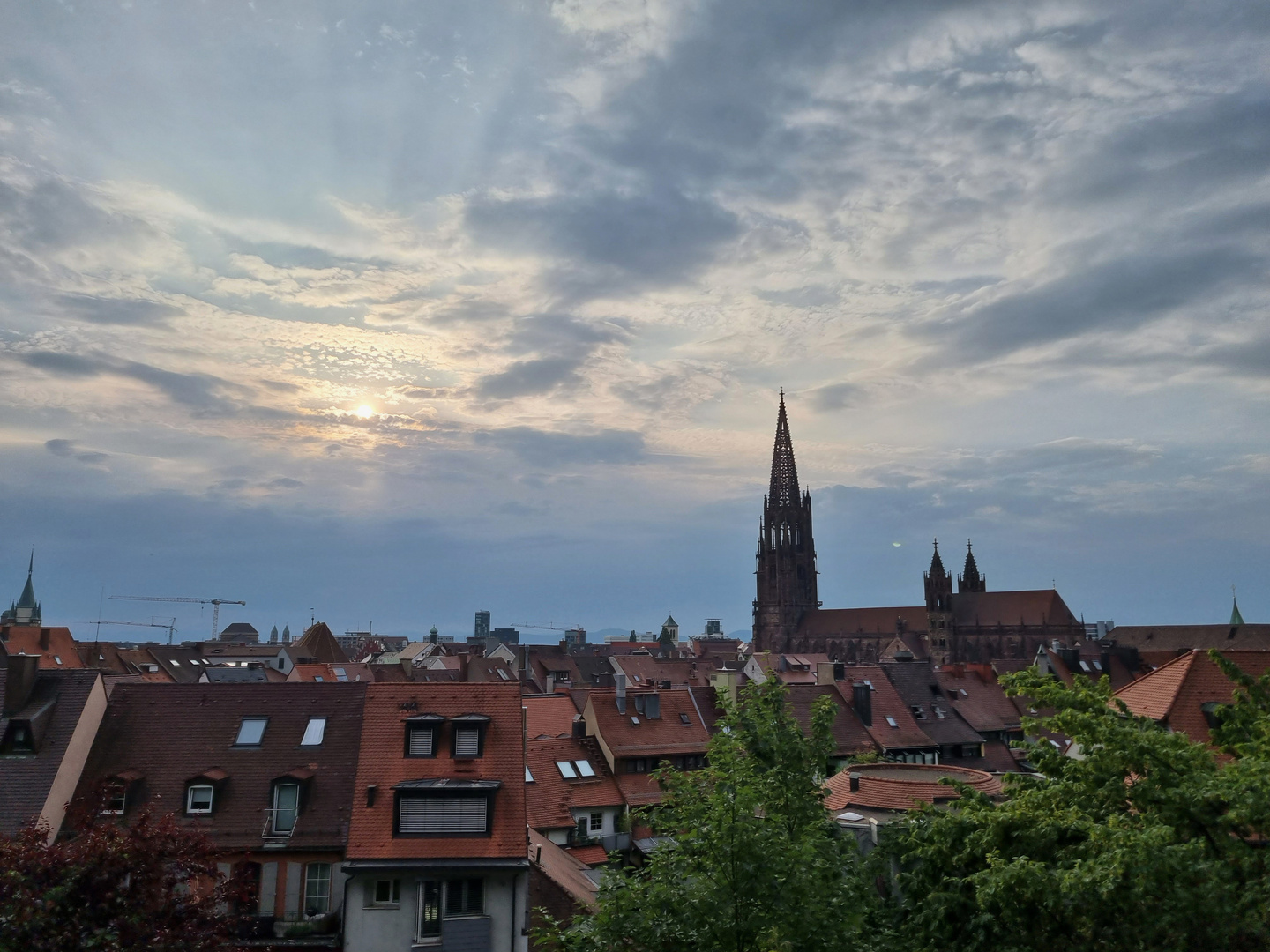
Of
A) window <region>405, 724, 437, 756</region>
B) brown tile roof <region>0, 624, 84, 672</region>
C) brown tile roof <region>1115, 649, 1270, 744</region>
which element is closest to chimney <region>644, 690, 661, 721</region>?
window <region>405, 724, 437, 756</region>

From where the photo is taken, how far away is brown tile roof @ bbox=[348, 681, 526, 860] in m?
28.0

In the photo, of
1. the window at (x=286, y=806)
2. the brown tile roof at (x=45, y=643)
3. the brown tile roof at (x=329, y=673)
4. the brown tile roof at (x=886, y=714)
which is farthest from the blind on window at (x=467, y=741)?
the brown tile roof at (x=45, y=643)

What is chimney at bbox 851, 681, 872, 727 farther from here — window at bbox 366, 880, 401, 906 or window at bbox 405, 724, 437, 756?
window at bbox 366, 880, 401, 906

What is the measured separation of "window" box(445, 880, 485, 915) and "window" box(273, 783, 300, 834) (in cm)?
507

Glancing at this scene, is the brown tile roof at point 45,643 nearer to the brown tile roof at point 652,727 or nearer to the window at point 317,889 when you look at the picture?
the brown tile roof at point 652,727

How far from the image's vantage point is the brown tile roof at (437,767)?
2795 centimetres

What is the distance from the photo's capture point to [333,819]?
28766 mm

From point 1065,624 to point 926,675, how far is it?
367ft

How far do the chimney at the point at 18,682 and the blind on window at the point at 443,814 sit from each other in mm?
12273

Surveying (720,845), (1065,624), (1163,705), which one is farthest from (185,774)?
(1065,624)

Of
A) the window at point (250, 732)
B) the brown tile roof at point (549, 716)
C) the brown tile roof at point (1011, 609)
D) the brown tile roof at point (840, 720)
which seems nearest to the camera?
the window at point (250, 732)

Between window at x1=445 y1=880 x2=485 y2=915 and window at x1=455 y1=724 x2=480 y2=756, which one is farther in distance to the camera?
window at x1=455 y1=724 x2=480 y2=756

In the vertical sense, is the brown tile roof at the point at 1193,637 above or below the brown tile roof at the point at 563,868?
above

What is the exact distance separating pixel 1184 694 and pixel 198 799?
Answer: 31.1m
